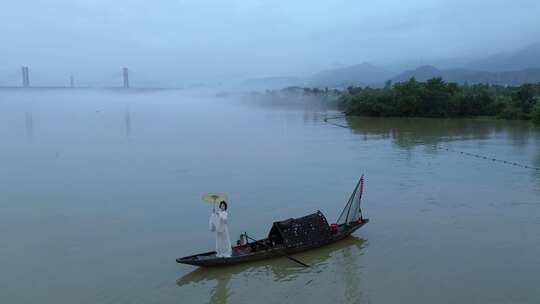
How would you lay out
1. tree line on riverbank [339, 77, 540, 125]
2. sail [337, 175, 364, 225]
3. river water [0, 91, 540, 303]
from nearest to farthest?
river water [0, 91, 540, 303] < sail [337, 175, 364, 225] < tree line on riverbank [339, 77, 540, 125]

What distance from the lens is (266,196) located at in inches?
663

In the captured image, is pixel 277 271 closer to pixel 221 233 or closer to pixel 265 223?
pixel 221 233

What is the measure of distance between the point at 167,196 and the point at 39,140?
72.7 ft

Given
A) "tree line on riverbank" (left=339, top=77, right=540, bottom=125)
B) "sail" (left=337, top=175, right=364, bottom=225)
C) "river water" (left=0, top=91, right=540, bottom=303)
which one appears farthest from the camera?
"tree line on riverbank" (left=339, top=77, right=540, bottom=125)

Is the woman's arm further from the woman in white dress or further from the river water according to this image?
the river water

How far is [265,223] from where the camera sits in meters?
13.7

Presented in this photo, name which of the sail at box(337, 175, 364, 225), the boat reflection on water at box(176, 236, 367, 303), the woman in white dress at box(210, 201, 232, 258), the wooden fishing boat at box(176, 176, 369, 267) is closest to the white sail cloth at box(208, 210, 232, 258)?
the woman in white dress at box(210, 201, 232, 258)

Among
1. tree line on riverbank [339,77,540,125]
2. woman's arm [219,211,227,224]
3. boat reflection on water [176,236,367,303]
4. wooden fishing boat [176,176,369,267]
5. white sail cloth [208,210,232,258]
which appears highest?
tree line on riverbank [339,77,540,125]

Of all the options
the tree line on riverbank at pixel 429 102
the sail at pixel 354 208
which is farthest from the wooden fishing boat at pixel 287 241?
the tree line on riverbank at pixel 429 102

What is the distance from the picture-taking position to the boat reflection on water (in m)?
9.68

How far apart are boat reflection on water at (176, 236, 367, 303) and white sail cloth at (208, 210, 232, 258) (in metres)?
0.38

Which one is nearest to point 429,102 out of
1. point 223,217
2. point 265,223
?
point 265,223

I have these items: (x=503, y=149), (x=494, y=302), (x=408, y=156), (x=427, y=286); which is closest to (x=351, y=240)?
(x=427, y=286)

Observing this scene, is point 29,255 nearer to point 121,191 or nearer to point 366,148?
point 121,191
